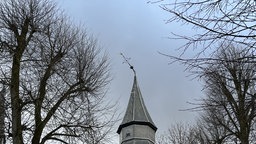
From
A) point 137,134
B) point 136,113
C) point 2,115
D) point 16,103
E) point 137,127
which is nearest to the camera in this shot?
point 16,103

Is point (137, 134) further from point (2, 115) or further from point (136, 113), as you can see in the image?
point (2, 115)

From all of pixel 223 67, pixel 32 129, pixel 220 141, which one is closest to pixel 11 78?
pixel 32 129

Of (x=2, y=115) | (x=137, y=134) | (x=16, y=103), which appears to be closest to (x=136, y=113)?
(x=137, y=134)

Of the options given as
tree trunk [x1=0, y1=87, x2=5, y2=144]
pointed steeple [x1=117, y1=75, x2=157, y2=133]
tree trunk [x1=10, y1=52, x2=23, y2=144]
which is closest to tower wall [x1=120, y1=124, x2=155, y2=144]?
pointed steeple [x1=117, y1=75, x2=157, y2=133]

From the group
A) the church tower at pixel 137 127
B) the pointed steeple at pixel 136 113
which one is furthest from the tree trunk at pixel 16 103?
the pointed steeple at pixel 136 113

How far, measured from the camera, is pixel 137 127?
41.8m

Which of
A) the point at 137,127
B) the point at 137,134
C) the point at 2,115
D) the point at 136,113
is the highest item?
the point at 136,113

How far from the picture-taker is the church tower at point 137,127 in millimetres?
41562

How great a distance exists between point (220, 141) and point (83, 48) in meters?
7.62

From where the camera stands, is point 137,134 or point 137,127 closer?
point 137,134

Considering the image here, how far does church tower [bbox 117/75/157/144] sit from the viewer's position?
41562 mm

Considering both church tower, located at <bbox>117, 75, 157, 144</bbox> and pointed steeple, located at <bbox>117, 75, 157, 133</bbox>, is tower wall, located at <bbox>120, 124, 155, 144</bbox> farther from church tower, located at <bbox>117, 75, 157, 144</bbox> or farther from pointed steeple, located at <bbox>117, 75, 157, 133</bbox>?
pointed steeple, located at <bbox>117, 75, 157, 133</bbox>

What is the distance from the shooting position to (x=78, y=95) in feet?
47.3

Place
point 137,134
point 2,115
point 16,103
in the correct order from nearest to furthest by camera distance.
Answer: point 16,103 < point 2,115 < point 137,134
